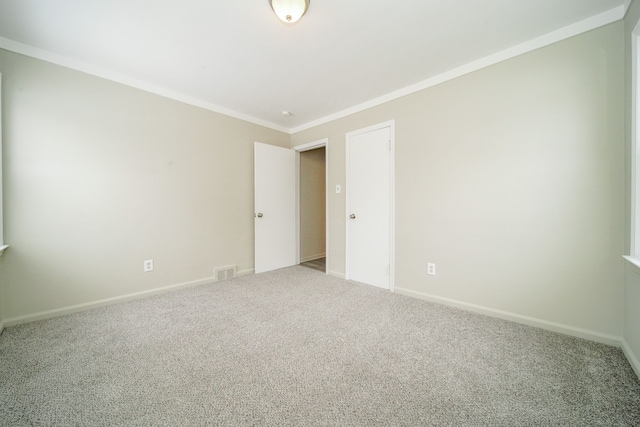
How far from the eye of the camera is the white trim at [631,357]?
139cm

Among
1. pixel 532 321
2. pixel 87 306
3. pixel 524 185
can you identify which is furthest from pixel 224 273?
pixel 524 185

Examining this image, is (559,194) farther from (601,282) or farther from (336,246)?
(336,246)

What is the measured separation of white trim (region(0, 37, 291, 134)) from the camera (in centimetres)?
198

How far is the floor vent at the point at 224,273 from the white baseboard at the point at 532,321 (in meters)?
2.46

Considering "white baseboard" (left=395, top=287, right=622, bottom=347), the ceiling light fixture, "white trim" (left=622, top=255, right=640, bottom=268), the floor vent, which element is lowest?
"white baseboard" (left=395, top=287, right=622, bottom=347)

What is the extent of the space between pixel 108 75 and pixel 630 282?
4.76 meters

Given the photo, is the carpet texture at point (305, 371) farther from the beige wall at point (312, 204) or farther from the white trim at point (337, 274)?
the beige wall at point (312, 204)

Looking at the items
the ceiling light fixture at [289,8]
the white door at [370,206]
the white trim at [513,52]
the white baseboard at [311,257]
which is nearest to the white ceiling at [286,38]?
the white trim at [513,52]

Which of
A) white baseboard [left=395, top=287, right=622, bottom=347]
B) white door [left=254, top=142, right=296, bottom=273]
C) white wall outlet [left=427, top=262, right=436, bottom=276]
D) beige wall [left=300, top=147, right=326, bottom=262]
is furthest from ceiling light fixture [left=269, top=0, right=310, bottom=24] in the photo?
white baseboard [left=395, top=287, right=622, bottom=347]

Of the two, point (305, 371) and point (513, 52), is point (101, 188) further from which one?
point (513, 52)

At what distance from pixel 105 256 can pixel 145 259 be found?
345 mm

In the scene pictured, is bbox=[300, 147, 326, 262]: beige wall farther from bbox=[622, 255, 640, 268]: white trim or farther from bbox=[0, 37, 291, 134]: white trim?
bbox=[622, 255, 640, 268]: white trim

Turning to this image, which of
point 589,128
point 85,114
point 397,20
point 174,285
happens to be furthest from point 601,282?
point 85,114

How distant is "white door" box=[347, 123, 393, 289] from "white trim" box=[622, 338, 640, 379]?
174cm
